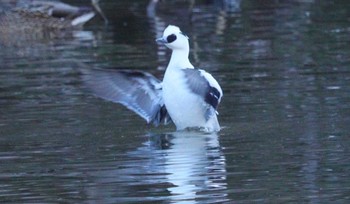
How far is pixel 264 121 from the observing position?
1338cm

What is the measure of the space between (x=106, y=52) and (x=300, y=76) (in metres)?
4.43

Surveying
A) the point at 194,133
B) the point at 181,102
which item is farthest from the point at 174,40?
the point at 194,133

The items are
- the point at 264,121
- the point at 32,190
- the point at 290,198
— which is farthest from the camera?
the point at 264,121

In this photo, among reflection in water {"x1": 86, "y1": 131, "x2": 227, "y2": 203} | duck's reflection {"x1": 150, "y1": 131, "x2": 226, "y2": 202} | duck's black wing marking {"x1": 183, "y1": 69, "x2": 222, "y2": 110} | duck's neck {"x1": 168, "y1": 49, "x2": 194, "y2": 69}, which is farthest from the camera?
duck's neck {"x1": 168, "y1": 49, "x2": 194, "y2": 69}

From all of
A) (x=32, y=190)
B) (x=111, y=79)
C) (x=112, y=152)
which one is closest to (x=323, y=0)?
(x=111, y=79)

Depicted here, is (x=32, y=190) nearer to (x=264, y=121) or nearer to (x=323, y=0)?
(x=264, y=121)

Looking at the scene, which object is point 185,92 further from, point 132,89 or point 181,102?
point 132,89

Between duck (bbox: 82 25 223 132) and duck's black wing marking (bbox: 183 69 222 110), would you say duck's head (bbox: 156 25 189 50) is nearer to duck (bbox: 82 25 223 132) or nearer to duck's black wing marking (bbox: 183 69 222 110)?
duck (bbox: 82 25 223 132)

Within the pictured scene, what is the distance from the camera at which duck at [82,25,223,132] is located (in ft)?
43.2

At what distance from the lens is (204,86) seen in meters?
13.0

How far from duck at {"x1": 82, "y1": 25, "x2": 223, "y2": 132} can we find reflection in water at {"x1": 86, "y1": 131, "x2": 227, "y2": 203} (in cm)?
39

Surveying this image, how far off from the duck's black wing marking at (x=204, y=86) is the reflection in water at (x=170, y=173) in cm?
36

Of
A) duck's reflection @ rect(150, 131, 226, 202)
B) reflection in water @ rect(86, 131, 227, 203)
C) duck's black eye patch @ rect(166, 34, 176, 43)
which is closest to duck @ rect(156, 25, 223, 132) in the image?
duck's black eye patch @ rect(166, 34, 176, 43)

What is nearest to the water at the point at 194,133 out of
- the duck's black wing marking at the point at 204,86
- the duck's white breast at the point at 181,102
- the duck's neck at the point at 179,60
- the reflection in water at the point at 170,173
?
the reflection in water at the point at 170,173
